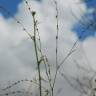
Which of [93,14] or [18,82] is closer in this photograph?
[18,82]

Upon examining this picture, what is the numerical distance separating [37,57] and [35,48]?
115 mm

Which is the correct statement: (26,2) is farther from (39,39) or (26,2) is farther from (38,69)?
(38,69)

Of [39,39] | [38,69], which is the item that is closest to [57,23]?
[39,39]

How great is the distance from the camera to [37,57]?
157 inches

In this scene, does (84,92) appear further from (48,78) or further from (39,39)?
(39,39)

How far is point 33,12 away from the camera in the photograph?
4.14 m

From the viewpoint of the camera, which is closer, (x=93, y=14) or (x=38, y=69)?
(x=38, y=69)

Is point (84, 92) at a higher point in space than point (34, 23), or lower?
lower

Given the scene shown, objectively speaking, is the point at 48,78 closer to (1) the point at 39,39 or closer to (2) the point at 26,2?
(1) the point at 39,39

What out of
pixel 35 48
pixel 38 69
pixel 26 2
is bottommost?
pixel 38 69

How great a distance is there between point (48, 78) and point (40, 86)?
142mm

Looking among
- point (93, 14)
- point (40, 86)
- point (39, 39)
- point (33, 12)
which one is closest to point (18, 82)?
point (40, 86)

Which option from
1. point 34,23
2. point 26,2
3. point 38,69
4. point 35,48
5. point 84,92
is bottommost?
point 84,92

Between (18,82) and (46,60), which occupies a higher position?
(46,60)
